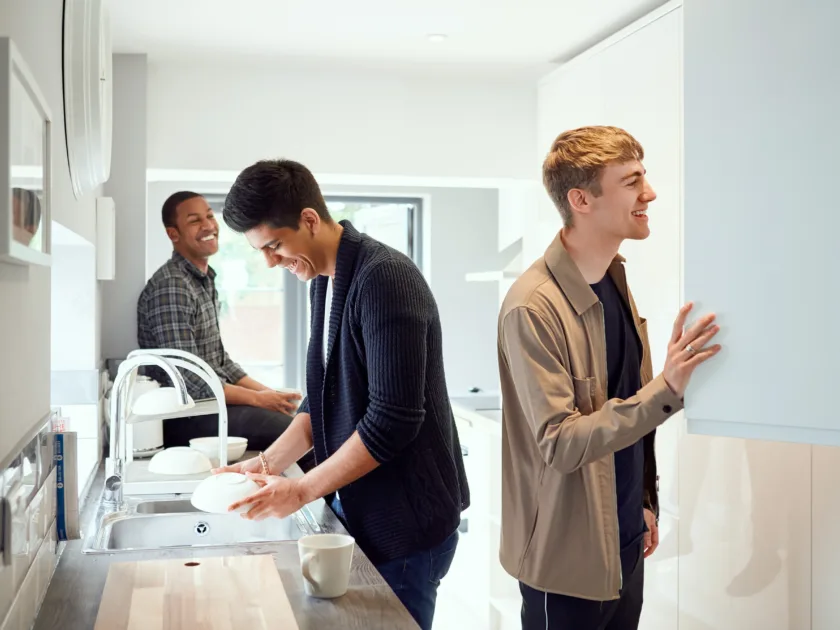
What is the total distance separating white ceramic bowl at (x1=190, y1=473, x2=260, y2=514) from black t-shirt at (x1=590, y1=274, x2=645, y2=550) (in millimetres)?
710

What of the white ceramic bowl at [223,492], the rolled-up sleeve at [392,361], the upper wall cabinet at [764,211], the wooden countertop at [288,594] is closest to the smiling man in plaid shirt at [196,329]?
the wooden countertop at [288,594]

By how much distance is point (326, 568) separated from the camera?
1.34 metres

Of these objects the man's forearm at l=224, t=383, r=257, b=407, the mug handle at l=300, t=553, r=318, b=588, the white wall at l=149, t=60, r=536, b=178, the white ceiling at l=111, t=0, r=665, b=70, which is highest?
the white ceiling at l=111, t=0, r=665, b=70

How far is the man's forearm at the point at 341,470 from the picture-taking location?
1.57 m

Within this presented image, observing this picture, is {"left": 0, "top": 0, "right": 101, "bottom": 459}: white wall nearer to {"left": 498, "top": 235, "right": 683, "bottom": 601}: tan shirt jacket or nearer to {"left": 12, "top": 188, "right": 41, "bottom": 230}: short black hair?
{"left": 12, "top": 188, "right": 41, "bottom": 230}: short black hair

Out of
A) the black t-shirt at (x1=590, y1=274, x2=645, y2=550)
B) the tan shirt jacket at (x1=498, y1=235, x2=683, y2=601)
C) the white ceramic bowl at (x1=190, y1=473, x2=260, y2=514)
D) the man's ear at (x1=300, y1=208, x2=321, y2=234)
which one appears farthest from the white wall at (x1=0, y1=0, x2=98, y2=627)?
the black t-shirt at (x1=590, y1=274, x2=645, y2=550)

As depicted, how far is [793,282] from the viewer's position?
1.18 meters

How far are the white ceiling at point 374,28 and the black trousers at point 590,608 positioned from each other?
1.95 meters

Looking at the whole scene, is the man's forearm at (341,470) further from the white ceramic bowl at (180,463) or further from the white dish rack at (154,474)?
the white ceramic bowl at (180,463)

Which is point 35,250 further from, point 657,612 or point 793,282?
point 657,612

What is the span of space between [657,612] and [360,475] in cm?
189

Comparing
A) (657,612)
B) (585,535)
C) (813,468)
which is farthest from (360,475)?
(657,612)

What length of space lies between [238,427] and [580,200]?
5.39 ft

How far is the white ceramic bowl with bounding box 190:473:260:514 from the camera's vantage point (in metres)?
1.55
